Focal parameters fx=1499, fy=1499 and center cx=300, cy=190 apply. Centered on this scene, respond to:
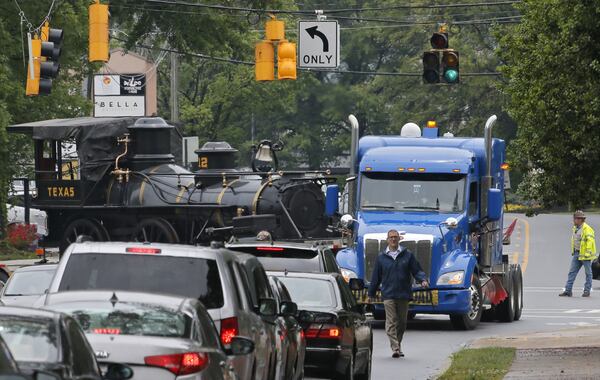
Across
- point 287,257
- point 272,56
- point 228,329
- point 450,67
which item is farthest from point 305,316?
point 272,56

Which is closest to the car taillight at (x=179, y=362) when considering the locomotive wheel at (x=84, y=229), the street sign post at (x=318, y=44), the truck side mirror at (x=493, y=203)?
the truck side mirror at (x=493, y=203)

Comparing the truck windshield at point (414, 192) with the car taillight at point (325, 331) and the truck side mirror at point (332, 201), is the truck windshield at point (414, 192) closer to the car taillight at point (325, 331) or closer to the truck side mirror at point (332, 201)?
the truck side mirror at point (332, 201)

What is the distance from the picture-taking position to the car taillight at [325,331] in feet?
52.9

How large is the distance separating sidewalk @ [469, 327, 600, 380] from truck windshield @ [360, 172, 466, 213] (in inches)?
116

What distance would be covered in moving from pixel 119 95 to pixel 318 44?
1569 centimetres

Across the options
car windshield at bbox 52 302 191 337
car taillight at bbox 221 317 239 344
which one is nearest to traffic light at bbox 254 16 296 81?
car taillight at bbox 221 317 239 344

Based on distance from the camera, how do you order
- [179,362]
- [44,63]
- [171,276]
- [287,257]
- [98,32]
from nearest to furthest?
[179,362] < [171,276] < [287,257] < [98,32] < [44,63]

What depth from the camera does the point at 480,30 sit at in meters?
83.8

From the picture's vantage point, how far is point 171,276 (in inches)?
479

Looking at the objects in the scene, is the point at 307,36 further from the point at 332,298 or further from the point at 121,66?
the point at 121,66

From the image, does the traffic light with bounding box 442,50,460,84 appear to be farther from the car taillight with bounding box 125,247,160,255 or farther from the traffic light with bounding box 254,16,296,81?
the car taillight with bounding box 125,247,160,255

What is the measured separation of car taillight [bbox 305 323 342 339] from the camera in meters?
16.1

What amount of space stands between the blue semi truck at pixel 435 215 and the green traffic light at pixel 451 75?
4.94ft

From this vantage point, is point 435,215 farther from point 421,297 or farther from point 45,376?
point 45,376
